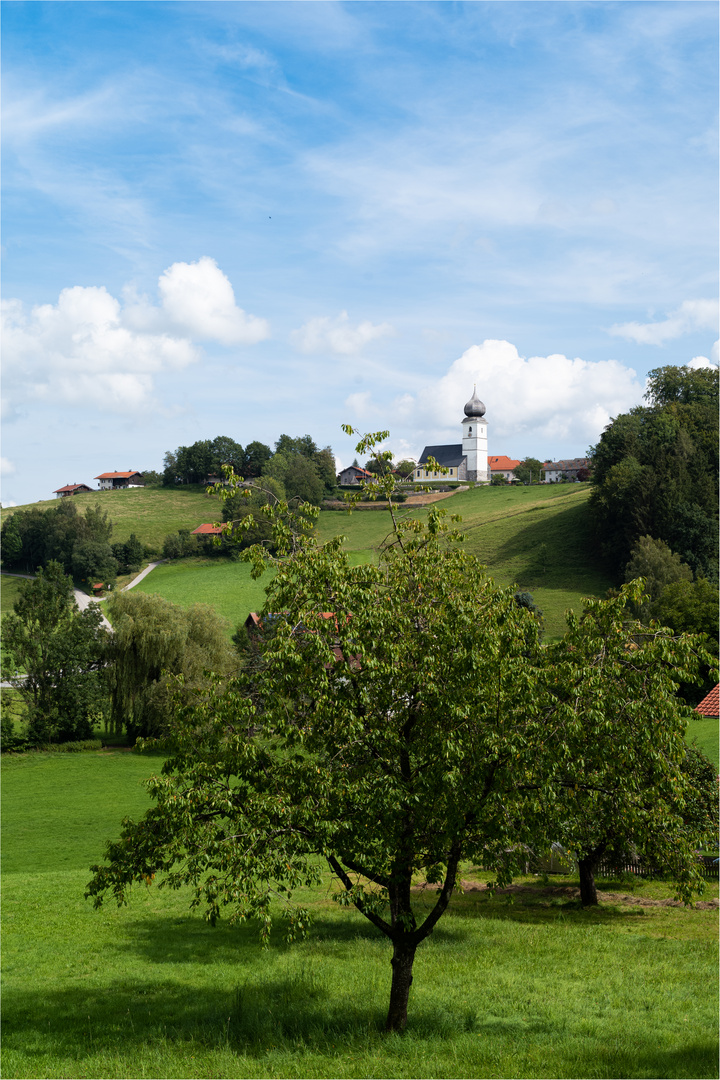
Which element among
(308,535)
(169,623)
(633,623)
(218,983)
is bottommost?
(218,983)

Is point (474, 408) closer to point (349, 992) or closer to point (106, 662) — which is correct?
point (106, 662)

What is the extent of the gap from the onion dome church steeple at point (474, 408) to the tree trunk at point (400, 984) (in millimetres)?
181063

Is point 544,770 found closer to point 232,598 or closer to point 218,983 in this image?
point 218,983

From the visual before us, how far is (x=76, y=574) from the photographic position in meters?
115

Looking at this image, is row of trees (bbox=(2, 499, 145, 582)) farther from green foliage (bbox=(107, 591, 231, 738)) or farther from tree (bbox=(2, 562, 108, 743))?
green foliage (bbox=(107, 591, 231, 738))

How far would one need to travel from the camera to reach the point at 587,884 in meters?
25.1

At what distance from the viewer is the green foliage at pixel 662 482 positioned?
8338 cm

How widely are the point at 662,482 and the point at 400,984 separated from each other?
266 ft

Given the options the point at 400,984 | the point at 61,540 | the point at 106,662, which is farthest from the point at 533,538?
the point at 400,984

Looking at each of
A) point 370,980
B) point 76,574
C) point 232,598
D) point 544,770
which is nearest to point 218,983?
point 370,980

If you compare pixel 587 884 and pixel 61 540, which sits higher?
pixel 61 540

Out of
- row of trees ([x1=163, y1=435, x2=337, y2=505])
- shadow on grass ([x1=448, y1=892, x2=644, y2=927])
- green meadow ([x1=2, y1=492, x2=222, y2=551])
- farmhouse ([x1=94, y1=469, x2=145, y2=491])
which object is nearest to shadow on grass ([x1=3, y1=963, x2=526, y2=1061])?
→ shadow on grass ([x1=448, y1=892, x2=644, y2=927])

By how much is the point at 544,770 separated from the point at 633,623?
10.1 feet

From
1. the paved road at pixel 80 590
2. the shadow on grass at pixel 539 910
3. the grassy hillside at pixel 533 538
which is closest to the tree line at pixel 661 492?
the grassy hillside at pixel 533 538
